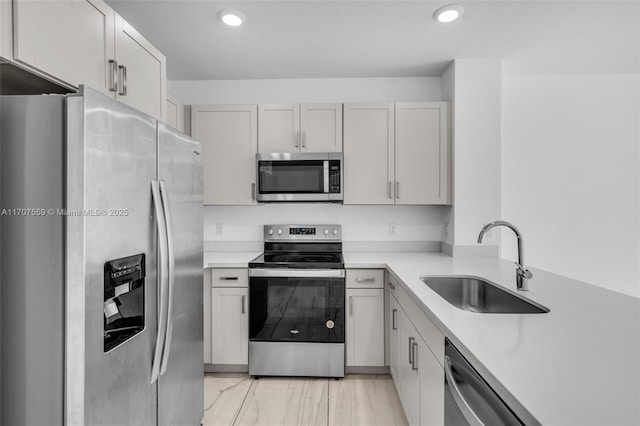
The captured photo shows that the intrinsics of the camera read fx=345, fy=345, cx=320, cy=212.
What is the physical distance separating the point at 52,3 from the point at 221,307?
2.00m

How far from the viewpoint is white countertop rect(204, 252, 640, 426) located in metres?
0.68

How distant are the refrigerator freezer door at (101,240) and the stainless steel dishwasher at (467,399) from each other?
108 centimetres

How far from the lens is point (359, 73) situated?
2.92m

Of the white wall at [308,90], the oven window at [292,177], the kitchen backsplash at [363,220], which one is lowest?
the kitchen backsplash at [363,220]

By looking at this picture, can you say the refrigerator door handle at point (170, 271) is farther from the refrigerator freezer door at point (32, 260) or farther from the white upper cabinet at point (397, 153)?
the white upper cabinet at point (397, 153)

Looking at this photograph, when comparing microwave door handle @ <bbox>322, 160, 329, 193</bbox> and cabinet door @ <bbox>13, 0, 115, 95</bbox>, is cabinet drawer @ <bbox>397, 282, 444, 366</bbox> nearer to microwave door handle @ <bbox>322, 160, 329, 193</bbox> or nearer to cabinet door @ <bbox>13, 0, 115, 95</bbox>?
microwave door handle @ <bbox>322, 160, 329, 193</bbox>

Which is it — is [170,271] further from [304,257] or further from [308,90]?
[308,90]

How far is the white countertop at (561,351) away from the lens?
68 centimetres

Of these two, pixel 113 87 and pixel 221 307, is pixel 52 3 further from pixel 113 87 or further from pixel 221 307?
pixel 221 307

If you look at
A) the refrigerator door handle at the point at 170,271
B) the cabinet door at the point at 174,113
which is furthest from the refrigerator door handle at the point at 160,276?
the cabinet door at the point at 174,113

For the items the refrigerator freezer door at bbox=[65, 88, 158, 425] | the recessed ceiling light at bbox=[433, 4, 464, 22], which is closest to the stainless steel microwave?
the recessed ceiling light at bbox=[433, 4, 464, 22]

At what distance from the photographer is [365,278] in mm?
2547

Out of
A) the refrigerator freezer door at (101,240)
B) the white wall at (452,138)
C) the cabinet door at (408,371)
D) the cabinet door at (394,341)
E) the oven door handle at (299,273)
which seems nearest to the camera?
the refrigerator freezer door at (101,240)

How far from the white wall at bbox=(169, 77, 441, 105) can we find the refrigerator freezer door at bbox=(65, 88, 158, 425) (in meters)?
1.96
